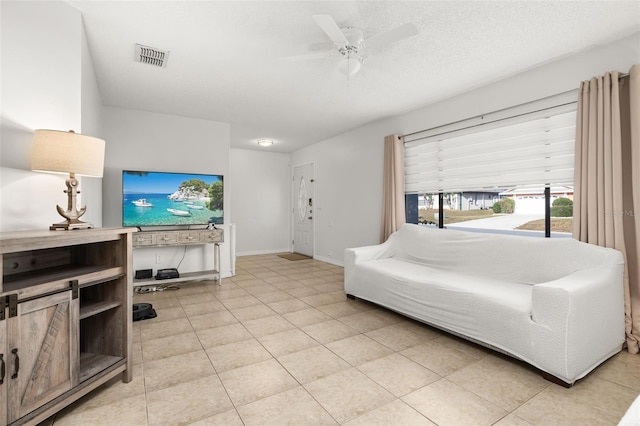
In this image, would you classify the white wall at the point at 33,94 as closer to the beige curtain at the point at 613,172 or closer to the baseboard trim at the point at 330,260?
the beige curtain at the point at 613,172

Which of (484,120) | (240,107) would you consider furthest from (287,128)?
(484,120)

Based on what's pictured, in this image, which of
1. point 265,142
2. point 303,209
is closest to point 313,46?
point 265,142

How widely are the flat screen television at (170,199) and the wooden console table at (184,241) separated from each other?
276mm

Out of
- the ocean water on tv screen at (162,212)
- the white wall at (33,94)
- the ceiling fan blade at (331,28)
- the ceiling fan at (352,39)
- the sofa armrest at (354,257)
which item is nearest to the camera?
the white wall at (33,94)

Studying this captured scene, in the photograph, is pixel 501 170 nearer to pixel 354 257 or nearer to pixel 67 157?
pixel 354 257

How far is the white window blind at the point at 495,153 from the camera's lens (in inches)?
115

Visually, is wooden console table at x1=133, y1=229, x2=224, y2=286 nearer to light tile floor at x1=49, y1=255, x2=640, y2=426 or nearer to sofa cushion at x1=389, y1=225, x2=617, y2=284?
light tile floor at x1=49, y1=255, x2=640, y2=426

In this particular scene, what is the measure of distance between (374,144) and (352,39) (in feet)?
8.75

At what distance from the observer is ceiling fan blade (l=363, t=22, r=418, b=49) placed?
6.57 ft


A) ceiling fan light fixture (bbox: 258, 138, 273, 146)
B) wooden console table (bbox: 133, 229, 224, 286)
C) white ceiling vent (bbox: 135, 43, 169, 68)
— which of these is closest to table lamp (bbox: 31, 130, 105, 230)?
white ceiling vent (bbox: 135, 43, 169, 68)

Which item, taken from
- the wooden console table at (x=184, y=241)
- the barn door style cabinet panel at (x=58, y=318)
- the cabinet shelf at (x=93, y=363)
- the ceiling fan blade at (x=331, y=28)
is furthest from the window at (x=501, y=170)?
the cabinet shelf at (x=93, y=363)

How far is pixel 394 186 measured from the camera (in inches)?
173

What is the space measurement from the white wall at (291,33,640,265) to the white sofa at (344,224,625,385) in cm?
146

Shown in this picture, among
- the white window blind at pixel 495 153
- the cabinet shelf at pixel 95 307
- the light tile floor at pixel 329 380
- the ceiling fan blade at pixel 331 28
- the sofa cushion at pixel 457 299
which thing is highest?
the ceiling fan blade at pixel 331 28
